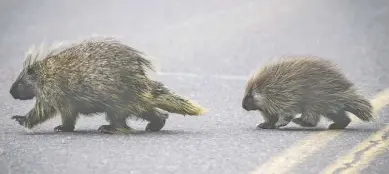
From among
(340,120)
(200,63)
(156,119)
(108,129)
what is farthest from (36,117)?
(200,63)

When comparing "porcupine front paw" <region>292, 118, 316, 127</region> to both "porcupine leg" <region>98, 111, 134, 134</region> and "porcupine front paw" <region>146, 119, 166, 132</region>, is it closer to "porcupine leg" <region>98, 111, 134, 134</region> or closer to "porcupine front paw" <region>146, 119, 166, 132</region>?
"porcupine front paw" <region>146, 119, 166, 132</region>

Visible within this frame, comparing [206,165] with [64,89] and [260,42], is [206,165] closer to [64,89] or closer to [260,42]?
[64,89]

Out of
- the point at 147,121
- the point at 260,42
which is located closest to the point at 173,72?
the point at 260,42

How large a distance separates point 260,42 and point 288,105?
231 inches

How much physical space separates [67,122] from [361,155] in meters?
2.36

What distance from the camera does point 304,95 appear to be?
7441 millimetres

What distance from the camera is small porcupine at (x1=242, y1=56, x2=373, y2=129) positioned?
738 centimetres

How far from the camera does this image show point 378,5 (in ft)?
50.0

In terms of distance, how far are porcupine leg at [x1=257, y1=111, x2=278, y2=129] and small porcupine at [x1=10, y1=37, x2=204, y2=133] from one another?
2.17 feet

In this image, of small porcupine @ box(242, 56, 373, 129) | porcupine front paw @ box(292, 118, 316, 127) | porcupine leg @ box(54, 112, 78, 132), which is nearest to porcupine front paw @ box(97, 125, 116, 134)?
porcupine leg @ box(54, 112, 78, 132)

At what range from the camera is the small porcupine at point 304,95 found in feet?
24.2

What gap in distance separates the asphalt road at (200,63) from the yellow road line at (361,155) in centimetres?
7

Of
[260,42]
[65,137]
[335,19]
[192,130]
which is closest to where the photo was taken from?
[65,137]

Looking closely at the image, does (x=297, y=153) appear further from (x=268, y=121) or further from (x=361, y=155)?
(x=268, y=121)
